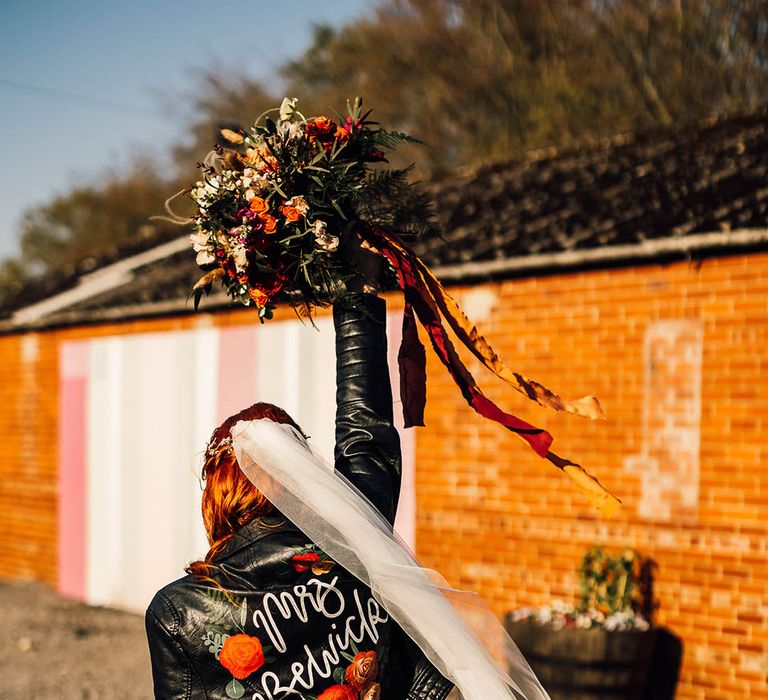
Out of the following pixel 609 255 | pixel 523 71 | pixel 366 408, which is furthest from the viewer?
pixel 523 71

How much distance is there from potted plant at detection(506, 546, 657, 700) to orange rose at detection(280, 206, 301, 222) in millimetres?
4371

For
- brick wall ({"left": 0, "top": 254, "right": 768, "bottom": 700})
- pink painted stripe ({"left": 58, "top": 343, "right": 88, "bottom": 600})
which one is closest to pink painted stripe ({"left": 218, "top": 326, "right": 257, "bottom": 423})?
brick wall ({"left": 0, "top": 254, "right": 768, "bottom": 700})

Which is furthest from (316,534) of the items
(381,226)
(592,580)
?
(592,580)

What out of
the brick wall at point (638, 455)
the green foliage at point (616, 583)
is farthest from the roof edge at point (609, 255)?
the green foliage at point (616, 583)

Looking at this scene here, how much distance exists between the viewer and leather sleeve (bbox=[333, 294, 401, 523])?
8.16 feet

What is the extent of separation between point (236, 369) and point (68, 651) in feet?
10.3

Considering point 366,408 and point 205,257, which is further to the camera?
point 205,257

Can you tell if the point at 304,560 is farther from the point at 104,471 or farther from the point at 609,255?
the point at 104,471

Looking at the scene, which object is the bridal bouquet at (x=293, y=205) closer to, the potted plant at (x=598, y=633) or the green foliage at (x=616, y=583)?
the potted plant at (x=598, y=633)

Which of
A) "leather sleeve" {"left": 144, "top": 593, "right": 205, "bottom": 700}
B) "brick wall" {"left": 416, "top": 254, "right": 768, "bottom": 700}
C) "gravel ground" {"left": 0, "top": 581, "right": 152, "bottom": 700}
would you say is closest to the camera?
"leather sleeve" {"left": 144, "top": 593, "right": 205, "bottom": 700}

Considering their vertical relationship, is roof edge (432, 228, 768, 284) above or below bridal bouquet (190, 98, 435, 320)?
above

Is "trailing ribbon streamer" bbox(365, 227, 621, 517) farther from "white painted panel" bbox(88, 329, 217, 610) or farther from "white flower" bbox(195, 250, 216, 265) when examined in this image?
"white painted panel" bbox(88, 329, 217, 610)

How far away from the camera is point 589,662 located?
20.3 feet

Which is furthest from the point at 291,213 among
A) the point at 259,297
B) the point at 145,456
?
the point at 145,456
